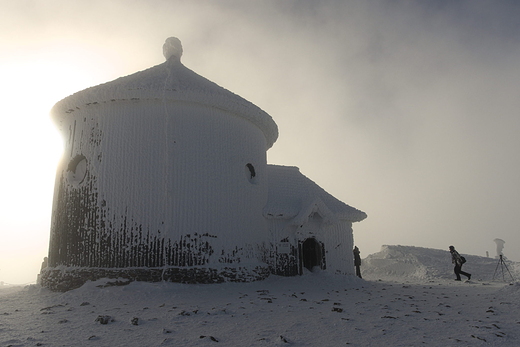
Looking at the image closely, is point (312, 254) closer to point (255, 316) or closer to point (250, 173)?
point (250, 173)

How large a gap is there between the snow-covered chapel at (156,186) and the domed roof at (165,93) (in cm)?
4

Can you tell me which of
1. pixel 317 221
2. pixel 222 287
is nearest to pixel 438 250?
pixel 317 221

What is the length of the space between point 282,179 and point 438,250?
12954 mm

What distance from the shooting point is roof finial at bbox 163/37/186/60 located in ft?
48.9

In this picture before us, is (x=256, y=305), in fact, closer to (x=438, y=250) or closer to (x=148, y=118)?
(x=148, y=118)

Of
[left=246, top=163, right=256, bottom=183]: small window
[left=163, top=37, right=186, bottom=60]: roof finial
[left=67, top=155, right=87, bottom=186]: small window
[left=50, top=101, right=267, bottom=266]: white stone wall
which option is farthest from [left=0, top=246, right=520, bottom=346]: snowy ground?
[left=163, top=37, right=186, bottom=60]: roof finial

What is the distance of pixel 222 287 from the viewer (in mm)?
10844

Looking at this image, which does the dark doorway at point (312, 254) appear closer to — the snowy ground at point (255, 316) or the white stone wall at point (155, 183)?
the snowy ground at point (255, 316)

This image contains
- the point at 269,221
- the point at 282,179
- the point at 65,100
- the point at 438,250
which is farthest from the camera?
the point at 438,250

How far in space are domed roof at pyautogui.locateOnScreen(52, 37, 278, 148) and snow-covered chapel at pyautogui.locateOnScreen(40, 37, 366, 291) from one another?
0.04m

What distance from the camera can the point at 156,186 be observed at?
11211 millimetres

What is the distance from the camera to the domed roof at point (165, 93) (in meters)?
11.6

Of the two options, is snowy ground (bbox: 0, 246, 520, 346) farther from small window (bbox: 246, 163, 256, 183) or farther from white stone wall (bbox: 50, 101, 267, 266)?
small window (bbox: 246, 163, 256, 183)

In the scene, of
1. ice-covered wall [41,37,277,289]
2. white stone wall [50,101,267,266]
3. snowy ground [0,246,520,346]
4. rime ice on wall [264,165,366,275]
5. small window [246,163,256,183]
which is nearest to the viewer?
snowy ground [0,246,520,346]
